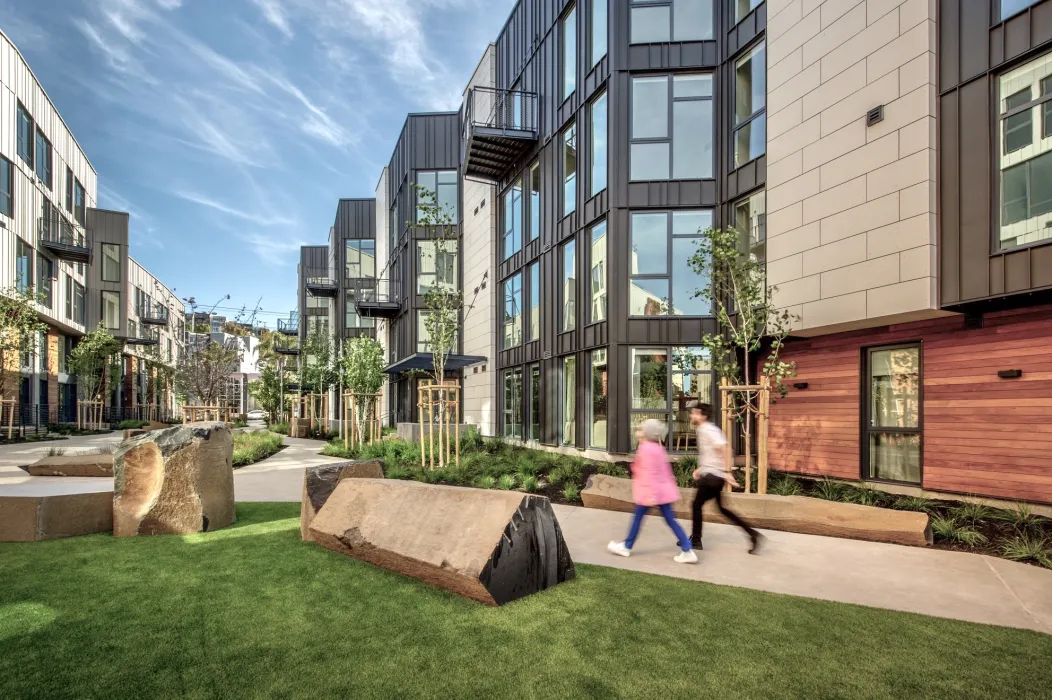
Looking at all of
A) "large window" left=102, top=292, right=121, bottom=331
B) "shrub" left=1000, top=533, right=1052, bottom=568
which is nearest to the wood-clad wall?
"shrub" left=1000, top=533, right=1052, bottom=568

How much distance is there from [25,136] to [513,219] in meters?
→ 26.8

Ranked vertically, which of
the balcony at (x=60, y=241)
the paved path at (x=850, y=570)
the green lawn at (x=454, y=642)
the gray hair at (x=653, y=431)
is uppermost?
the balcony at (x=60, y=241)

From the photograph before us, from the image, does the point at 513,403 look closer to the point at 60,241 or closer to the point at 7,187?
the point at 7,187

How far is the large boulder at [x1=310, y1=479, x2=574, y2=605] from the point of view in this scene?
15.4ft

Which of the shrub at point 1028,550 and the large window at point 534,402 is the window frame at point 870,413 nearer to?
the shrub at point 1028,550

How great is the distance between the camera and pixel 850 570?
5953mm

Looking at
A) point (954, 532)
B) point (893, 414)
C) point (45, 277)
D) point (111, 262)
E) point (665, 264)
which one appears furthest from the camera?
point (111, 262)

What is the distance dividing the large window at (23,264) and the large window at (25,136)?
→ 13.8 ft

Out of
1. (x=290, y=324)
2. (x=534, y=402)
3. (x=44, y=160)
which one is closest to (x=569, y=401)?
(x=534, y=402)

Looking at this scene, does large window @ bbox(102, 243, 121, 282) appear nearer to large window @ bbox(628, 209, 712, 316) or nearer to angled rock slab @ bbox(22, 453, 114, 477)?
angled rock slab @ bbox(22, 453, 114, 477)

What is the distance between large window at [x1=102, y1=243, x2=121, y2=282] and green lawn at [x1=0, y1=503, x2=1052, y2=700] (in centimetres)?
4385

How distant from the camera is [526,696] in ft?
10.9

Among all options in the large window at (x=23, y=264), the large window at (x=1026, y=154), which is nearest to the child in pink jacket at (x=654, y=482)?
the large window at (x=1026, y=154)

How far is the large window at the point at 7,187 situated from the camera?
91.2 ft
